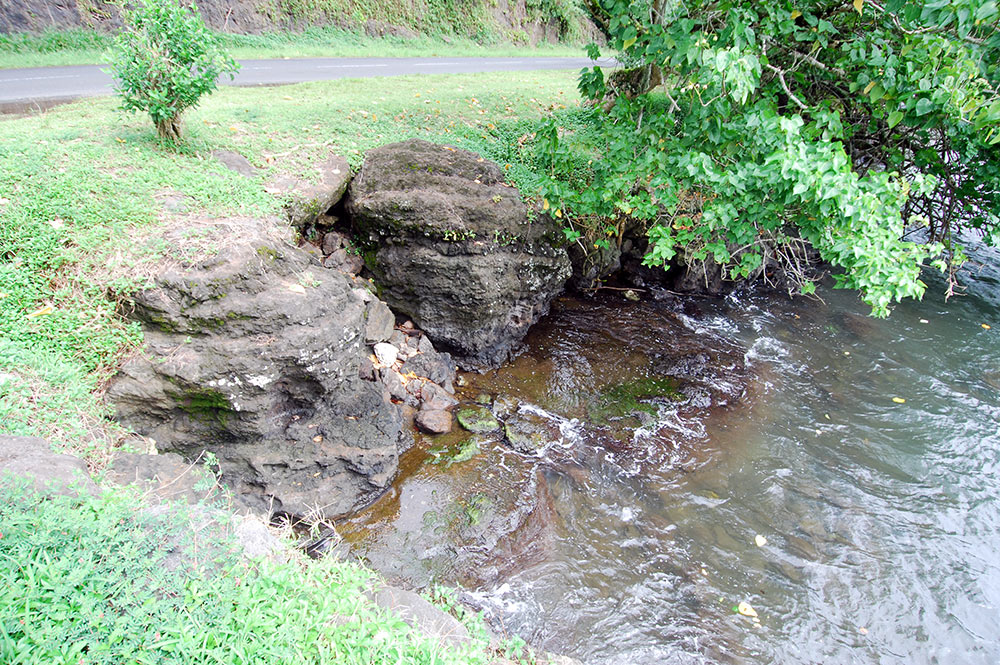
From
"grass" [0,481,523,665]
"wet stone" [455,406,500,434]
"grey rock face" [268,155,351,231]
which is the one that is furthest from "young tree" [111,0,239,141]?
"grass" [0,481,523,665]

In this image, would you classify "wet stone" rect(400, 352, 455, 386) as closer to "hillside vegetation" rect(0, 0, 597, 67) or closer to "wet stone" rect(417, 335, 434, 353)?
"wet stone" rect(417, 335, 434, 353)

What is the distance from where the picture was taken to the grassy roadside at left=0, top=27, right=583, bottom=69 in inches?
483

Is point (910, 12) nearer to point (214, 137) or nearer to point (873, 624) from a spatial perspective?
point (873, 624)

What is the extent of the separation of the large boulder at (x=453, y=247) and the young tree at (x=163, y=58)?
209 centimetres

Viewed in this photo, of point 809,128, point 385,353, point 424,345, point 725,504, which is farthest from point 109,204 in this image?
point 725,504

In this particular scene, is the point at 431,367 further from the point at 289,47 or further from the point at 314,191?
the point at 289,47

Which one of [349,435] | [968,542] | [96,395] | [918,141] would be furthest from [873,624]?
[96,395]

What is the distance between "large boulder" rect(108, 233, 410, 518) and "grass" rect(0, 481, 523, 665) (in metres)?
1.80

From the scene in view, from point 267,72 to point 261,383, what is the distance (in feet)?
32.9

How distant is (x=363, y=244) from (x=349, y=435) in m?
2.89

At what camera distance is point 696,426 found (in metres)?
6.45

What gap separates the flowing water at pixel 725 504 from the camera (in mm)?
4465

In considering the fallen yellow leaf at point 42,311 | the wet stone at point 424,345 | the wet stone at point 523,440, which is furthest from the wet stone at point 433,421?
the fallen yellow leaf at point 42,311

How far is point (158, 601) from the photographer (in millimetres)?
2496
